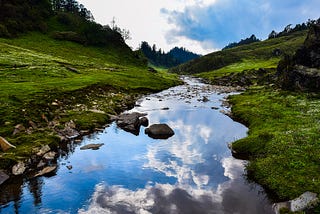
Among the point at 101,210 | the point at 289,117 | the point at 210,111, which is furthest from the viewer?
the point at 210,111

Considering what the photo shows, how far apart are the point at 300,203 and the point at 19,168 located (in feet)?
65.4

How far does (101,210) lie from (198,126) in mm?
23509

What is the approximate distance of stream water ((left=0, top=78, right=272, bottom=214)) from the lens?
1638 cm

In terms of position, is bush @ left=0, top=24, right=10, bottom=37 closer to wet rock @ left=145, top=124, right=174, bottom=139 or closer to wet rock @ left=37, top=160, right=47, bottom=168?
wet rock @ left=145, top=124, right=174, bottom=139

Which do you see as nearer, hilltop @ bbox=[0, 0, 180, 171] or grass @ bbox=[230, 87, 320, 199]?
grass @ bbox=[230, 87, 320, 199]

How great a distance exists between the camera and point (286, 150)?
21.6 metres

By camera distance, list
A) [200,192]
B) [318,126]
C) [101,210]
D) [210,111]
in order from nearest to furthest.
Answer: [101,210] → [200,192] → [318,126] → [210,111]

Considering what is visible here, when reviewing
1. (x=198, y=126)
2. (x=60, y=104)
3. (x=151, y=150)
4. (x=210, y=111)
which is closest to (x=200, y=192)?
(x=151, y=150)

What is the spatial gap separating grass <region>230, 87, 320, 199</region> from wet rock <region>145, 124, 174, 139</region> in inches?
335

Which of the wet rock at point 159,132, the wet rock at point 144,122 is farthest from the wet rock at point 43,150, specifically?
the wet rock at point 144,122

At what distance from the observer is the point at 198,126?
122 ft

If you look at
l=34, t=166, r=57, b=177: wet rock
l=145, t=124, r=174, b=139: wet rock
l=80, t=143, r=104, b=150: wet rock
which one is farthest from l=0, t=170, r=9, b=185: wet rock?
l=145, t=124, r=174, b=139: wet rock

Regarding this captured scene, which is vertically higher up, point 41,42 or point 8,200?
point 41,42

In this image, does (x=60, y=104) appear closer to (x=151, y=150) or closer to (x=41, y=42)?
(x=151, y=150)
